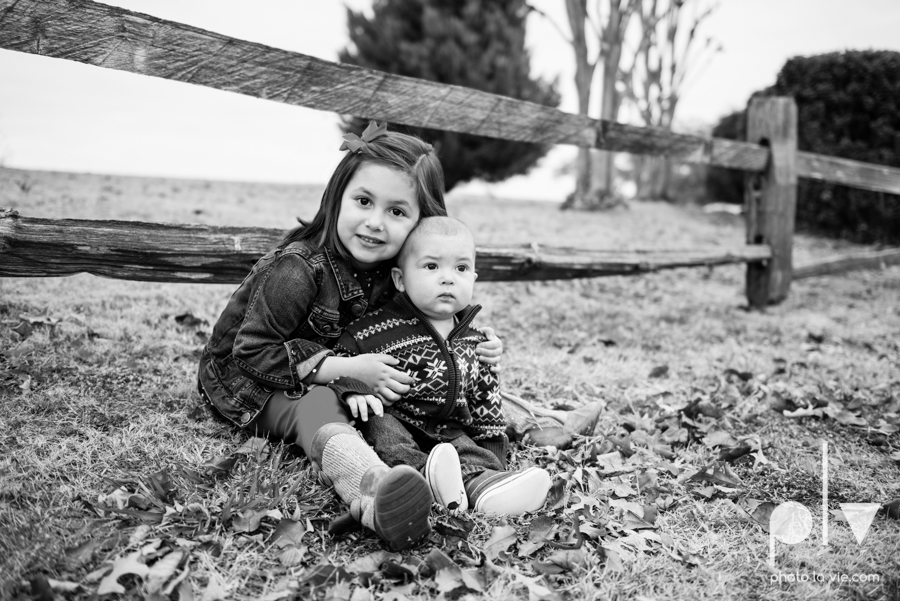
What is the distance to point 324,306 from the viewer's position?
2299 mm

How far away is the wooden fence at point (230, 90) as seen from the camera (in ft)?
7.80

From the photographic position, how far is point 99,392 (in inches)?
99.8

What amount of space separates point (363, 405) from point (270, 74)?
1.59 meters

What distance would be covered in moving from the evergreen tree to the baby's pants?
371 inches

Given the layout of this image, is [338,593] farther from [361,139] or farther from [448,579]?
[361,139]

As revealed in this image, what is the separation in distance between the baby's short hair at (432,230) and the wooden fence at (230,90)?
3.16 feet

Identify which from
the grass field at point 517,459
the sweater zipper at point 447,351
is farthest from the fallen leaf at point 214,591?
the sweater zipper at point 447,351

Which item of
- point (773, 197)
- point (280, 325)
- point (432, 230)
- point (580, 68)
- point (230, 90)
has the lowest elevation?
point (280, 325)

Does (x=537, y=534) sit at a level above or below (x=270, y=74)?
below

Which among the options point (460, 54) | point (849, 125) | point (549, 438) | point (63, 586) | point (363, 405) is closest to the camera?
point (63, 586)

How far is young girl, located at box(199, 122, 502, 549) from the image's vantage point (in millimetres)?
2160

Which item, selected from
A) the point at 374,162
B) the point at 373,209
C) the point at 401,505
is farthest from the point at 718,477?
the point at 374,162

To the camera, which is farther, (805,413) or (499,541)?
(805,413)

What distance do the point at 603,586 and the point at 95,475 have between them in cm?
152
